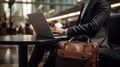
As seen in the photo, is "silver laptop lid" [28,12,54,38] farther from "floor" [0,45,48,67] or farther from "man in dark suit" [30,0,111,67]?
"floor" [0,45,48,67]

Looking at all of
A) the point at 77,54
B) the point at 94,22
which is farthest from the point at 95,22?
the point at 77,54

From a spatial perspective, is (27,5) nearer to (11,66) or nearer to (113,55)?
(11,66)

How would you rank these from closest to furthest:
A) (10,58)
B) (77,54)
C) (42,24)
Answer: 1. (77,54)
2. (42,24)
3. (10,58)

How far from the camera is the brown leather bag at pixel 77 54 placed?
6.62ft

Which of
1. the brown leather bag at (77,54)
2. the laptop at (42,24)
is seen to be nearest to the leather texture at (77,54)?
the brown leather bag at (77,54)

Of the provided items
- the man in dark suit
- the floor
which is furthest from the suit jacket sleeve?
the floor

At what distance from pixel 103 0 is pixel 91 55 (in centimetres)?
59

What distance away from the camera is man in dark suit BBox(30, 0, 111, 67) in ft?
7.44

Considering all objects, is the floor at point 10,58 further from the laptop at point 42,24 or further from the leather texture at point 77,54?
the leather texture at point 77,54

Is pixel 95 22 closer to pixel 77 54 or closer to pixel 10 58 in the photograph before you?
pixel 77 54

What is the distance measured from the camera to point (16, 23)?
17.0 metres

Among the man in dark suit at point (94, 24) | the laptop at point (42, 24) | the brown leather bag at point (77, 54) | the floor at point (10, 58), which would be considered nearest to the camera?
the brown leather bag at point (77, 54)

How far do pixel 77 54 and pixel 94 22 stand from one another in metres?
0.39

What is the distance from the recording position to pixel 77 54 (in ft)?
6.62
